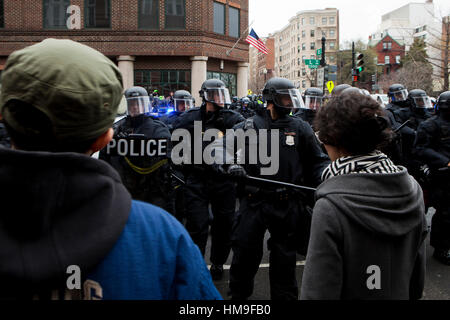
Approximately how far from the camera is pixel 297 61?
357ft

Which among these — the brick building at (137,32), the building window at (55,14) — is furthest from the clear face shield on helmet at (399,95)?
the building window at (55,14)

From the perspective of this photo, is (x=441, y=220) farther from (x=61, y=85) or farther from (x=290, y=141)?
(x=61, y=85)

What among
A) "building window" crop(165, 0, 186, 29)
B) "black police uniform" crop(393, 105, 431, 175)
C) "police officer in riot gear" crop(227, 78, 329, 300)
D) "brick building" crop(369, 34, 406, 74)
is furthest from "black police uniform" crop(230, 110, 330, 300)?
"brick building" crop(369, 34, 406, 74)

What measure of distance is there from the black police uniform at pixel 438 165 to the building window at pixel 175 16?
22530mm

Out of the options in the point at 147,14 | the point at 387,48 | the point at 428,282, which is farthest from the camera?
the point at 387,48

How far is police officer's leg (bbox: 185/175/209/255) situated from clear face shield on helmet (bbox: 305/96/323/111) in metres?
3.49

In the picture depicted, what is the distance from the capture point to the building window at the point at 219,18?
27.0 m

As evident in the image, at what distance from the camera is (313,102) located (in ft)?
25.3

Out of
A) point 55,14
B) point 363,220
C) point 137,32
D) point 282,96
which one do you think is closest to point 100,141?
point 363,220

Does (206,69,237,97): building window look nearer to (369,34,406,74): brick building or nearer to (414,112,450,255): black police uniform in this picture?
(414,112,450,255): black police uniform

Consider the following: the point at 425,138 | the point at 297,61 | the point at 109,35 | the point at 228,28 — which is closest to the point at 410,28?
the point at 297,61

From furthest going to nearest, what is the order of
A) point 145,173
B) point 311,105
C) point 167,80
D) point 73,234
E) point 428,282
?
point 167,80 < point 311,105 < point 428,282 < point 145,173 < point 73,234

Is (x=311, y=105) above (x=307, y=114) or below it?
above

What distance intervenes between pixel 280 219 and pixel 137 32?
954 inches
